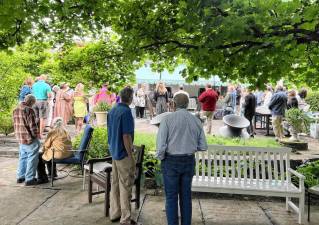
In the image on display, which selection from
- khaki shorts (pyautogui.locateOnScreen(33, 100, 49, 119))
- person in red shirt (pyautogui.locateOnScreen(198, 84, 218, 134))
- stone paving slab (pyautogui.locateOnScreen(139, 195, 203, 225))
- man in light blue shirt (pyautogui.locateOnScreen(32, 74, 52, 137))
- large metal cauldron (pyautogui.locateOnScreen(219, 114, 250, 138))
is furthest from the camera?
person in red shirt (pyautogui.locateOnScreen(198, 84, 218, 134))

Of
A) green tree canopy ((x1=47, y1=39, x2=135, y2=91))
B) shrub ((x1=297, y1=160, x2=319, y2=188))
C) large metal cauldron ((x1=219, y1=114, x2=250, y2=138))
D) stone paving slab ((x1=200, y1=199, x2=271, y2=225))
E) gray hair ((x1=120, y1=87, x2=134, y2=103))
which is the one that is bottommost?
stone paving slab ((x1=200, y1=199, x2=271, y2=225))

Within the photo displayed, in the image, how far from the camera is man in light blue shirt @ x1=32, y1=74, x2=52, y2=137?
A: 12.5 metres

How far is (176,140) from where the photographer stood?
484 centimetres

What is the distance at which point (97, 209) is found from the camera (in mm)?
6215

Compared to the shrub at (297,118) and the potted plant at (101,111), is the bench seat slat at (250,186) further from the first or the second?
the potted plant at (101,111)

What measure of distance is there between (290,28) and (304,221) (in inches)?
112

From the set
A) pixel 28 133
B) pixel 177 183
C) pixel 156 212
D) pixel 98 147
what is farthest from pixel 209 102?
pixel 177 183

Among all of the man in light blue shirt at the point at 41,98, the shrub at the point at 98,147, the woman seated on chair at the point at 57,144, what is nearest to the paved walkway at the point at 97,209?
the woman seated on chair at the point at 57,144

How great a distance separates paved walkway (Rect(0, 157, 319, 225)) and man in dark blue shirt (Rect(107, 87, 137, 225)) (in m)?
0.36

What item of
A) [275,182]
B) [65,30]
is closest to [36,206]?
[65,30]


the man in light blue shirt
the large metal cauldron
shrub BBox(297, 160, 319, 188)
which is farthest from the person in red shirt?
→ shrub BBox(297, 160, 319, 188)

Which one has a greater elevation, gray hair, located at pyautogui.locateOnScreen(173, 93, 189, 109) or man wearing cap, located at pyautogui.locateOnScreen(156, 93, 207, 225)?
gray hair, located at pyautogui.locateOnScreen(173, 93, 189, 109)

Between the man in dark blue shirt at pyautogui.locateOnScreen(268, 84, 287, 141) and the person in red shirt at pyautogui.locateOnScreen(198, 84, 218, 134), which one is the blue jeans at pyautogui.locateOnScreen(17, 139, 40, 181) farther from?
the man in dark blue shirt at pyautogui.locateOnScreen(268, 84, 287, 141)

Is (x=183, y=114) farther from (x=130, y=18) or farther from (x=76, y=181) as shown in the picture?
(x=76, y=181)
